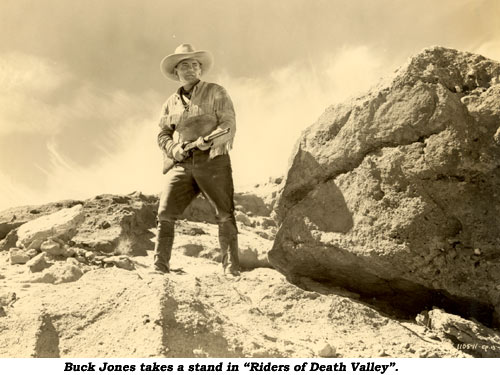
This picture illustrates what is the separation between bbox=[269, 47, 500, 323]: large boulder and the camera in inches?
135

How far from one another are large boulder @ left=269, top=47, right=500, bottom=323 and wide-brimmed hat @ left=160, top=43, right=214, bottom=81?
1478 mm

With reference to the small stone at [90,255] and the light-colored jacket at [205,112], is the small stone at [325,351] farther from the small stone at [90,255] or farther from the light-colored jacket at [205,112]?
the small stone at [90,255]

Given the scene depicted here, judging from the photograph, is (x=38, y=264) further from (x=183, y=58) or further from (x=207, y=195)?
(x=183, y=58)

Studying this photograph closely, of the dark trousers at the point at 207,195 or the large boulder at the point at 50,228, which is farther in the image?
the large boulder at the point at 50,228

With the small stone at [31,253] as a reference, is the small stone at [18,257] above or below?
below

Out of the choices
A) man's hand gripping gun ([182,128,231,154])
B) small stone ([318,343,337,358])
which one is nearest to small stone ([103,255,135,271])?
man's hand gripping gun ([182,128,231,154])

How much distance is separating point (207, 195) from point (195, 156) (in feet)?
1.20

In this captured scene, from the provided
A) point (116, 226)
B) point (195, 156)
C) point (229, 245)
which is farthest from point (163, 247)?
point (116, 226)

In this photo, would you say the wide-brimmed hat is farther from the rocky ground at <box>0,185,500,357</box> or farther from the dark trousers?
the rocky ground at <box>0,185,500,357</box>

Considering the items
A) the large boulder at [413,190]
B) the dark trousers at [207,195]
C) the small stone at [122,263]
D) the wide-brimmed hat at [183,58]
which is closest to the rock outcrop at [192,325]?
the large boulder at [413,190]

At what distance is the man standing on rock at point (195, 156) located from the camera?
4.45m

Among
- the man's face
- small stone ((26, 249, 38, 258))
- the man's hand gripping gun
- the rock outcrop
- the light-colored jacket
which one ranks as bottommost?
the rock outcrop

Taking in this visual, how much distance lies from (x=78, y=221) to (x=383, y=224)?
416 centimetres
